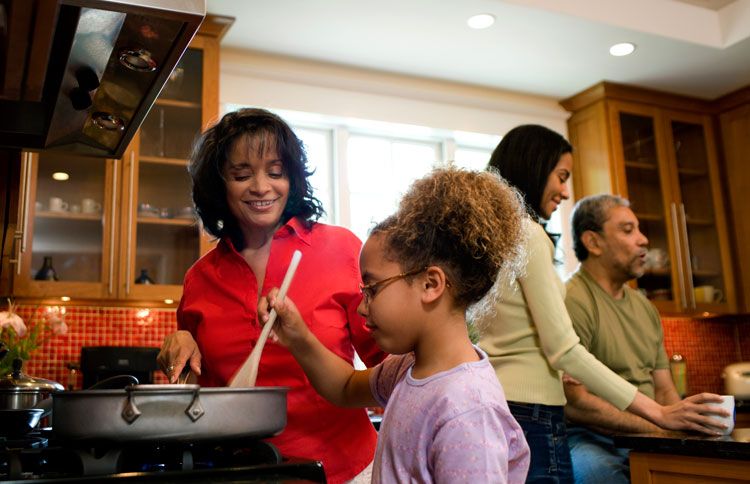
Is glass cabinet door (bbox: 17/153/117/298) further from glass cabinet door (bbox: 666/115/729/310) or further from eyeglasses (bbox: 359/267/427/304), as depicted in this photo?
glass cabinet door (bbox: 666/115/729/310)

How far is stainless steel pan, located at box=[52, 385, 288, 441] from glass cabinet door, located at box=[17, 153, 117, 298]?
2192 mm

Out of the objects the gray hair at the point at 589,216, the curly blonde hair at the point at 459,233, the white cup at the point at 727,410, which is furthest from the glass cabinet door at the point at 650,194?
the curly blonde hair at the point at 459,233

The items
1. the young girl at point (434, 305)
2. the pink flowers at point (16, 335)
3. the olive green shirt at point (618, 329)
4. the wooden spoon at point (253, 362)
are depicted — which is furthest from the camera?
the olive green shirt at point (618, 329)

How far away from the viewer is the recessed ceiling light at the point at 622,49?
364 cm

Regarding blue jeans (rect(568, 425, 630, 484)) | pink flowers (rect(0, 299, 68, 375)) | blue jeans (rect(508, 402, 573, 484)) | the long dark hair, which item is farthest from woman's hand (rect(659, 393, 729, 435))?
pink flowers (rect(0, 299, 68, 375))

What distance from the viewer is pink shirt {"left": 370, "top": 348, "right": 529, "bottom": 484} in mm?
898

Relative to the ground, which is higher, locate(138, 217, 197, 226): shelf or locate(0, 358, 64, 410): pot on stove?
locate(138, 217, 197, 226): shelf

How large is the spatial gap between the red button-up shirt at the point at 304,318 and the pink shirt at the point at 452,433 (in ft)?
0.65

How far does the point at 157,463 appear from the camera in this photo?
1.01 meters

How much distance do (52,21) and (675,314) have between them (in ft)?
12.3

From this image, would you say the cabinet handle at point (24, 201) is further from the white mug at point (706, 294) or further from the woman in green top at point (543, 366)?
the white mug at point (706, 294)

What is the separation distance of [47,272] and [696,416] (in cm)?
239

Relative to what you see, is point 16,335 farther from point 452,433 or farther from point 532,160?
point 452,433

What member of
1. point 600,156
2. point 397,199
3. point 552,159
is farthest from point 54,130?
point 600,156
